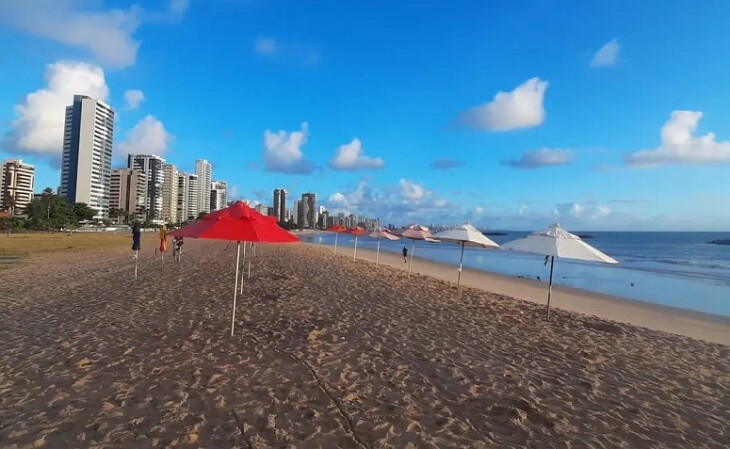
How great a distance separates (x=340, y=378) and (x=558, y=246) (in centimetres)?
608

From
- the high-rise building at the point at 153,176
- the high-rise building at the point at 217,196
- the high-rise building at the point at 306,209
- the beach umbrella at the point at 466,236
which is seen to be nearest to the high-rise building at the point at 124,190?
the high-rise building at the point at 153,176

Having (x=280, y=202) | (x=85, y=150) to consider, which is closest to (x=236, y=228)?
(x=85, y=150)

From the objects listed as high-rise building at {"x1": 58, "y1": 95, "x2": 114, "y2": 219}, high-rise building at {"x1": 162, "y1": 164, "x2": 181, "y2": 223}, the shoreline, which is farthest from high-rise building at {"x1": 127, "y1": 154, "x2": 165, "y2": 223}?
the shoreline

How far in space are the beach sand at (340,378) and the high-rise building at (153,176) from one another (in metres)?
141

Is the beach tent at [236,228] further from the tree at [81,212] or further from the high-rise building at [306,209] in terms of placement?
the high-rise building at [306,209]

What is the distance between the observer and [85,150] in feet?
359

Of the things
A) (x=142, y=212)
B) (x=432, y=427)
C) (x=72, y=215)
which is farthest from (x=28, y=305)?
(x=142, y=212)

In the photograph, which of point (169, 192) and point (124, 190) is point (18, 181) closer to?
point (124, 190)

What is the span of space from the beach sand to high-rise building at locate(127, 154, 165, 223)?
14099cm

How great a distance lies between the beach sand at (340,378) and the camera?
3967 millimetres

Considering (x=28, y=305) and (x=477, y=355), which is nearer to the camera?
(x=477, y=355)

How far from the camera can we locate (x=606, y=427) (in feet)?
14.3

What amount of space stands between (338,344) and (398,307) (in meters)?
3.74

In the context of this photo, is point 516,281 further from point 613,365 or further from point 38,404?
point 38,404
